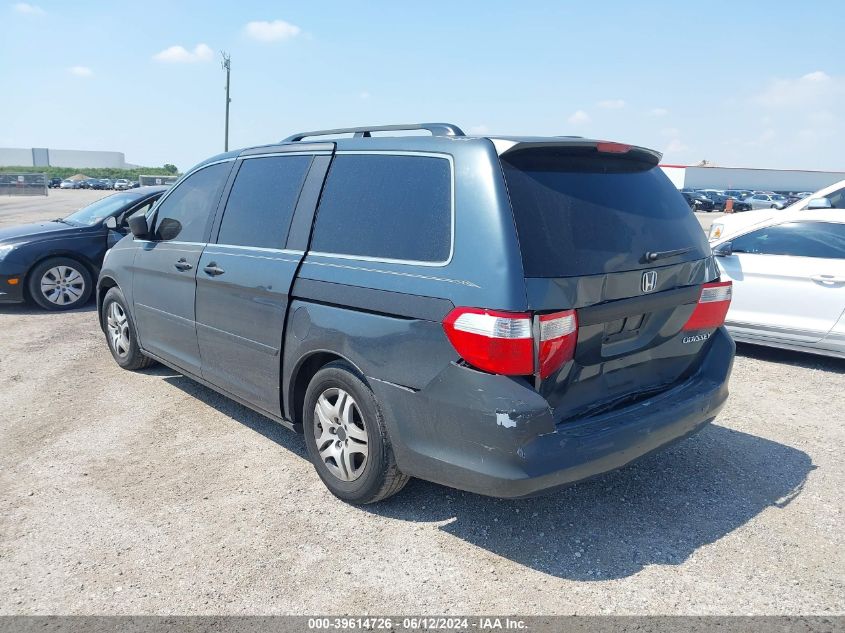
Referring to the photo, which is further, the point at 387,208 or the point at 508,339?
the point at 387,208

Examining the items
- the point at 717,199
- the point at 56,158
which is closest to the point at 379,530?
the point at 717,199

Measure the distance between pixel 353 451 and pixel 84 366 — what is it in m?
3.87

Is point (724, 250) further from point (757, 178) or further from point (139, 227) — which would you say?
point (757, 178)

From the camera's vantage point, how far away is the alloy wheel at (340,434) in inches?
133

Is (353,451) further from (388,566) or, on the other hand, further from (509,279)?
(509,279)

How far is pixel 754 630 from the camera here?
8.51 feet

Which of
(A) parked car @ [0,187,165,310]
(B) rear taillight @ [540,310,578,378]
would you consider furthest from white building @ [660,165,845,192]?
(B) rear taillight @ [540,310,578,378]

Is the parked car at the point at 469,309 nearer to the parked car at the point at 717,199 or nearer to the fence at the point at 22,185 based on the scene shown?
the fence at the point at 22,185

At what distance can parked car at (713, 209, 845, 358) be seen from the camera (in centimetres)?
609

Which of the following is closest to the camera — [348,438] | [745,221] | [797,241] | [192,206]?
[348,438]

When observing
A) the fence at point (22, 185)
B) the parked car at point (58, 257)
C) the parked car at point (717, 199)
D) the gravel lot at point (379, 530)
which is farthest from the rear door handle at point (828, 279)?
the fence at point (22, 185)

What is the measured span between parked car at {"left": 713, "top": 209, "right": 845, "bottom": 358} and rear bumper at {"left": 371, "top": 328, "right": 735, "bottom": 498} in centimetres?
378

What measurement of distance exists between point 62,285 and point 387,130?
21.6ft

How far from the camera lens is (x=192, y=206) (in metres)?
4.81
